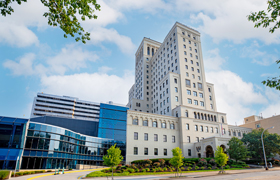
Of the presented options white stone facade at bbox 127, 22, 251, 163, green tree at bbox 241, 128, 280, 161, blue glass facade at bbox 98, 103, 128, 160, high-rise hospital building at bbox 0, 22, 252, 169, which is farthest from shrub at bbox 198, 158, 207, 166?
blue glass facade at bbox 98, 103, 128, 160

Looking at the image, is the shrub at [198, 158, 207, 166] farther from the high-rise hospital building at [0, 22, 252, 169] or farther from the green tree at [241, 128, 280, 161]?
the green tree at [241, 128, 280, 161]

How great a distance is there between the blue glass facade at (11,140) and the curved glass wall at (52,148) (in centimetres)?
188

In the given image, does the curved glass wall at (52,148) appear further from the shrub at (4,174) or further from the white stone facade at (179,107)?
the white stone facade at (179,107)

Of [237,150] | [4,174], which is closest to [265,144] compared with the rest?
[237,150]

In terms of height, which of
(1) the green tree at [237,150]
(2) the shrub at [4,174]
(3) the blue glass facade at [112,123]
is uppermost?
(3) the blue glass facade at [112,123]

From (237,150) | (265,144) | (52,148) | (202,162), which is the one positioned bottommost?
(202,162)

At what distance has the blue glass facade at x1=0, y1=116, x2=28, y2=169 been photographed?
29.0 metres

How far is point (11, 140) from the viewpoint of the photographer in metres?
30.2

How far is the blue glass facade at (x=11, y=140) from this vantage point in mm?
28953

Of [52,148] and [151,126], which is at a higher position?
[151,126]

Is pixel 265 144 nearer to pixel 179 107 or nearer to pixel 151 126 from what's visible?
pixel 179 107

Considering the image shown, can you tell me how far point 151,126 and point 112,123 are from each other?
883 inches

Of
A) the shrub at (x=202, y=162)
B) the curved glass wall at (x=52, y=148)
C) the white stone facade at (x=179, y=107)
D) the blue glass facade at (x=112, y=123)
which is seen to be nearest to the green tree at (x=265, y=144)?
the white stone facade at (x=179, y=107)

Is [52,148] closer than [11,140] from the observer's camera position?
No
